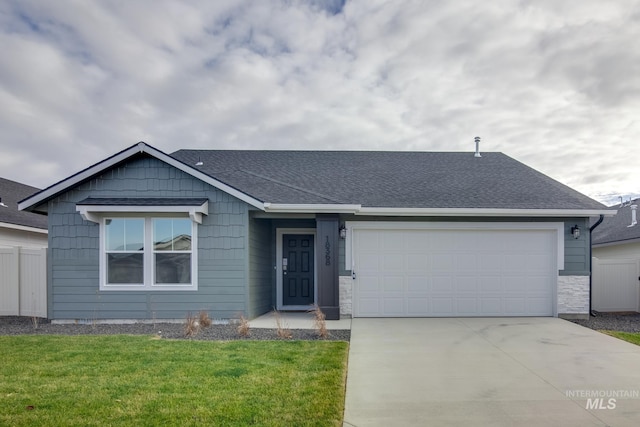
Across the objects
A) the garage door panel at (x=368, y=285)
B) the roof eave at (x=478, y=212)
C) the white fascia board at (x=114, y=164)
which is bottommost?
the garage door panel at (x=368, y=285)

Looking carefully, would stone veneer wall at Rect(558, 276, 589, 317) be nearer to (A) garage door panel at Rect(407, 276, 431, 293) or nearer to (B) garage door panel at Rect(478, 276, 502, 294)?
(B) garage door panel at Rect(478, 276, 502, 294)

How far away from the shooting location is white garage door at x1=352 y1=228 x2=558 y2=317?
10375 millimetres

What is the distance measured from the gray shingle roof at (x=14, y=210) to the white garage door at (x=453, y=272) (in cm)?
1097

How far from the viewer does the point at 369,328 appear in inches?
353

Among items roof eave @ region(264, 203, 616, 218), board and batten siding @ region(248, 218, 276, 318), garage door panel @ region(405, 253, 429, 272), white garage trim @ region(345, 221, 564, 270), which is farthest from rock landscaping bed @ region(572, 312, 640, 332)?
board and batten siding @ region(248, 218, 276, 318)

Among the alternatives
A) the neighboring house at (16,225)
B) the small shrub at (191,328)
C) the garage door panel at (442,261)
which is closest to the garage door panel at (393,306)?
Answer: the garage door panel at (442,261)

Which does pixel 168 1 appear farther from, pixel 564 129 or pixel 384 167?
pixel 564 129

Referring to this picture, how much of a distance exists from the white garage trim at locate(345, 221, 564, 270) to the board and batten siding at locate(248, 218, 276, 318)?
2.13m

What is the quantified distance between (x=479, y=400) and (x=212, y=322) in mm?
6266

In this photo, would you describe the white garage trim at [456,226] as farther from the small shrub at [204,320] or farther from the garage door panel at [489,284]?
the small shrub at [204,320]

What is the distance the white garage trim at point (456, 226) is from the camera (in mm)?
10312

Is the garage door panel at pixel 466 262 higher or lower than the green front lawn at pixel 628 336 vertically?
higher

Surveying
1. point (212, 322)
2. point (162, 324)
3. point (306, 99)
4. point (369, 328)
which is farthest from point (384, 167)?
point (162, 324)

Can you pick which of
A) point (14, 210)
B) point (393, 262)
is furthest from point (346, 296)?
point (14, 210)
